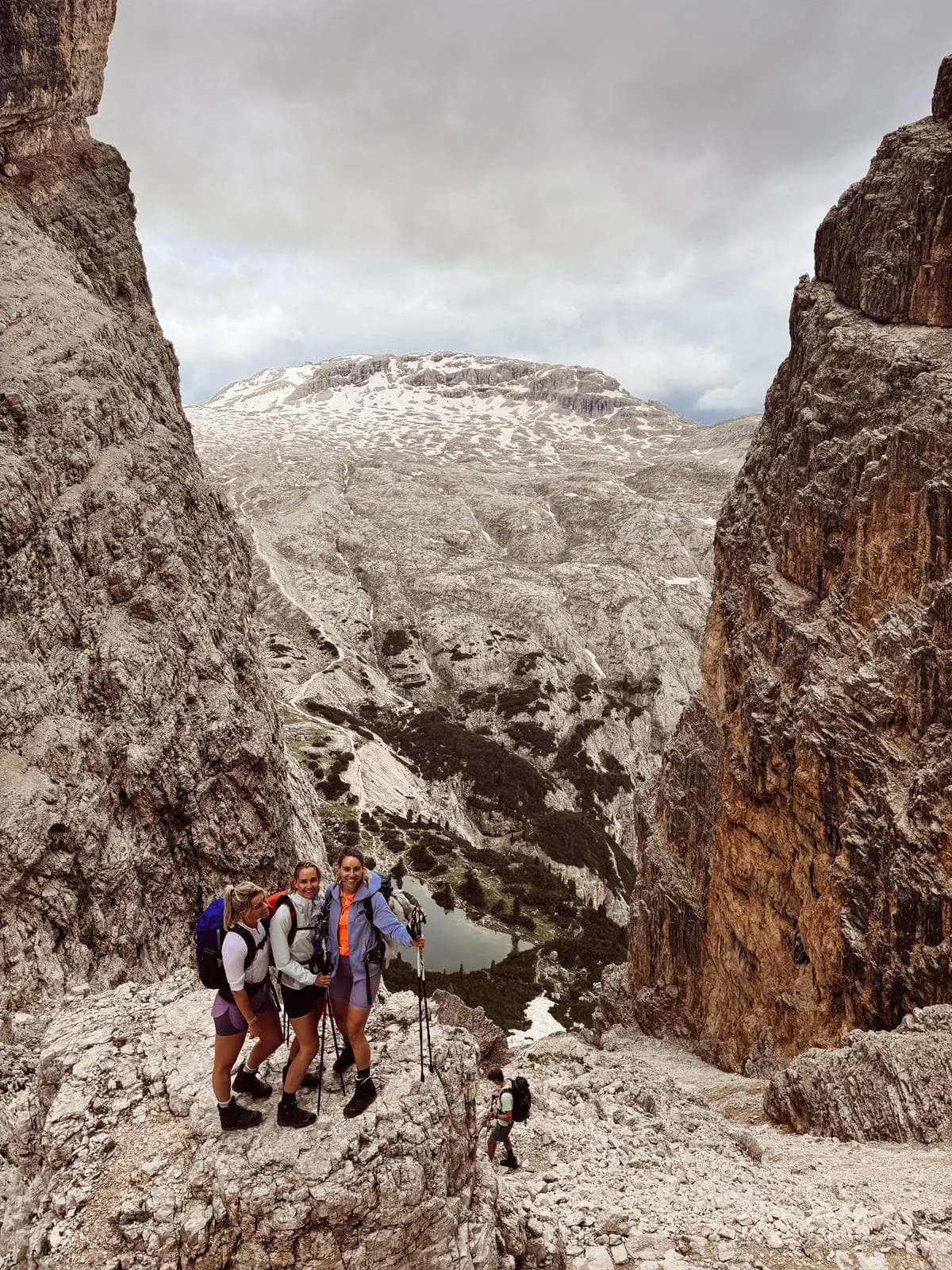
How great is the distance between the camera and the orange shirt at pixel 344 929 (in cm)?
835

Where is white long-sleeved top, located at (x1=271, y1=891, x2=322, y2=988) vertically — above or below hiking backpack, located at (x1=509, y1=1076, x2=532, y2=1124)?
above

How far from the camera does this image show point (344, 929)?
8.37 m

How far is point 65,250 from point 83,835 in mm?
32059

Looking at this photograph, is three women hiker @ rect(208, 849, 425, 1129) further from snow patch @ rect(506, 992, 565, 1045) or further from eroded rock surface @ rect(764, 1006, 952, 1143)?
snow patch @ rect(506, 992, 565, 1045)

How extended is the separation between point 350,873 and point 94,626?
23939 mm

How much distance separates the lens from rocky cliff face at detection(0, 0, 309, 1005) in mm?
23297

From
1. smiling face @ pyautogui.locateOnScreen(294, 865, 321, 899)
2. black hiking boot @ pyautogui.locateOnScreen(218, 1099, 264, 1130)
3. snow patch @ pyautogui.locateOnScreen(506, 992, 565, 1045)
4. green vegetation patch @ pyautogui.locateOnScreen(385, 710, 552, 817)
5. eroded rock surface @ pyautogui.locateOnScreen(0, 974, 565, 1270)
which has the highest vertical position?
smiling face @ pyautogui.locateOnScreen(294, 865, 321, 899)

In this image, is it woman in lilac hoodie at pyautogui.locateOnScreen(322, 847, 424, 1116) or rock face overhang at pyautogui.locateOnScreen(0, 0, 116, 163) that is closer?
woman in lilac hoodie at pyautogui.locateOnScreen(322, 847, 424, 1116)

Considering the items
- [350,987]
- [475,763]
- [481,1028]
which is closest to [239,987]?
[350,987]

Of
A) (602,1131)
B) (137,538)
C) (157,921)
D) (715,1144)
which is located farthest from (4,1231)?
(137,538)

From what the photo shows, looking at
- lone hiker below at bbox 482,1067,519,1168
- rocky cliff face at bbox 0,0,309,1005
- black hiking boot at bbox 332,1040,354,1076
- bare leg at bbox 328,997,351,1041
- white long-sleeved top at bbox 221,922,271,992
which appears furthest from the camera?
rocky cliff face at bbox 0,0,309,1005

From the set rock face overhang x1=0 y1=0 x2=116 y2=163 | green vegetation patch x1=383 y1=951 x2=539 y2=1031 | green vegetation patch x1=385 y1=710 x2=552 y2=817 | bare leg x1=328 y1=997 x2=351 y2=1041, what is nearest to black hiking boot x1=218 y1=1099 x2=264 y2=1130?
bare leg x1=328 y1=997 x2=351 y2=1041

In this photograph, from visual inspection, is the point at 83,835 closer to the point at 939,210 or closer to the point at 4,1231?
the point at 4,1231

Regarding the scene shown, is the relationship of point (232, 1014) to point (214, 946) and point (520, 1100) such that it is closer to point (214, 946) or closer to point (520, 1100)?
point (214, 946)
